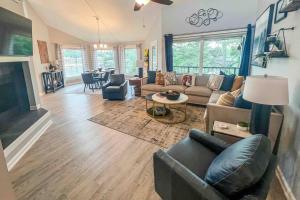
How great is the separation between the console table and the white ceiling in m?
2.09

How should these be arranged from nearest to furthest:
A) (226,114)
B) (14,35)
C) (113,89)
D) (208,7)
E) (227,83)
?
(226,114)
(14,35)
(227,83)
(208,7)
(113,89)

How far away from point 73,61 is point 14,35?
19.4 ft

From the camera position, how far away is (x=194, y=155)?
5.35ft

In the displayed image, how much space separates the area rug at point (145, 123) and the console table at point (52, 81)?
343 centimetres

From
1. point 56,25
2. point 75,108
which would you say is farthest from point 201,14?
point 56,25

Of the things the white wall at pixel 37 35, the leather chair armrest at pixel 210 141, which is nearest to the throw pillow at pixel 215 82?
the leather chair armrest at pixel 210 141

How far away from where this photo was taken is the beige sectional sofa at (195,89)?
14.1 feet

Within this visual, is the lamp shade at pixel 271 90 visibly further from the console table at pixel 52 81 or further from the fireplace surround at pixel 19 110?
the console table at pixel 52 81

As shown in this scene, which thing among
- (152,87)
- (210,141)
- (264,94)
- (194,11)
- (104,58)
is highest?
(194,11)

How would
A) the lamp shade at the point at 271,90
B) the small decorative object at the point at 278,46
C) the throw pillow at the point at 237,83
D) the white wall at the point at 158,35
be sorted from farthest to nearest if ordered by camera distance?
the white wall at the point at 158,35
the throw pillow at the point at 237,83
the small decorative object at the point at 278,46
the lamp shade at the point at 271,90

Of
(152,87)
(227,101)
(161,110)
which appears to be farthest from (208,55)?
(227,101)

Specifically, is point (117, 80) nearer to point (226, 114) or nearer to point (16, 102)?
point (16, 102)

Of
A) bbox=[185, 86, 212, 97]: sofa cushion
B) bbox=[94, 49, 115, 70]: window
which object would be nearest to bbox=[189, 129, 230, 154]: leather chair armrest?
bbox=[185, 86, 212, 97]: sofa cushion

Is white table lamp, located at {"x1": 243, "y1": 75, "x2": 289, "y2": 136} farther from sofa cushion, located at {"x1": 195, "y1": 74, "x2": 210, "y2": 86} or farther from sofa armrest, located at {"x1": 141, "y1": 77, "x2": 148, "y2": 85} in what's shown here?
sofa armrest, located at {"x1": 141, "y1": 77, "x2": 148, "y2": 85}
